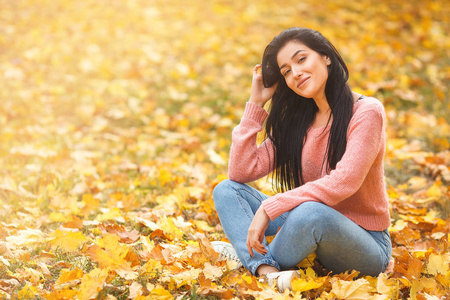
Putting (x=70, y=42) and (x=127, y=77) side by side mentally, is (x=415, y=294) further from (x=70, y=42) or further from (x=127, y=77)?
(x=70, y=42)

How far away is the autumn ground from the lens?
6.21 feet

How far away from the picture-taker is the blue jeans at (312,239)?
182 centimetres

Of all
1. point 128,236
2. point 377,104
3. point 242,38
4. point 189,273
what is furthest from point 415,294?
point 242,38

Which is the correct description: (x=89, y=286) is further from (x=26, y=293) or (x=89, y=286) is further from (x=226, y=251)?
(x=226, y=251)

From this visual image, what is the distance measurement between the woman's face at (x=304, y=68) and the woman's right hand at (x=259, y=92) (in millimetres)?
244

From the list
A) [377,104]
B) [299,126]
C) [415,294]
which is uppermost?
[377,104]

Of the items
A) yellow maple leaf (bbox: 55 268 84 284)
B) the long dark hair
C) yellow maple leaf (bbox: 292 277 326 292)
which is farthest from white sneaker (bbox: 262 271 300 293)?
yellow maple leaf (bbox: 55 268 84 284)

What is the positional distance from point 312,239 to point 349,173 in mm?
310

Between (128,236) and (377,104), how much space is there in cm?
132

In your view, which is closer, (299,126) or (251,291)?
(251,291)

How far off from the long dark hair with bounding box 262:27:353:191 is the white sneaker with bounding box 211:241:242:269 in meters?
0.44

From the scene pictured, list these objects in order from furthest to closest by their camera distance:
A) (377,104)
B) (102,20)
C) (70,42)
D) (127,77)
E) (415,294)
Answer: (102,20) → (70,42) → (127,77) → (377,104) → (415,294)

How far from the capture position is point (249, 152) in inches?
90.6

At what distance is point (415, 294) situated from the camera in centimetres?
178
